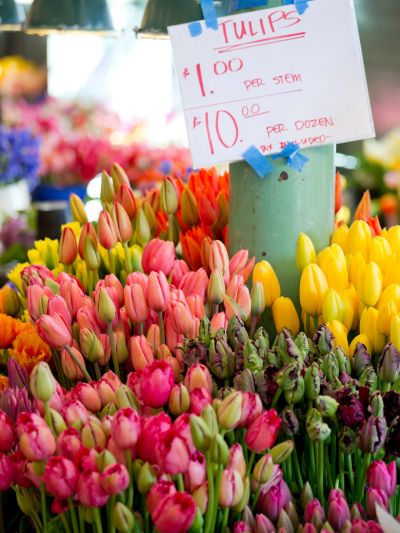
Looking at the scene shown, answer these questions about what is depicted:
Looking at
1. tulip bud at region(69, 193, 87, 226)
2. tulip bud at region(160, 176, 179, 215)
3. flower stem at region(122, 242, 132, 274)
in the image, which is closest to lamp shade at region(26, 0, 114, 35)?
tulip bud at region(69, 193, 87, 226)

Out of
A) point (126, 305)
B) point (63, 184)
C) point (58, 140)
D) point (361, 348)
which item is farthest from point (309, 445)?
point (58, 140)

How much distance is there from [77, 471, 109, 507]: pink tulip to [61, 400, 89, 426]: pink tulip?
96 mm

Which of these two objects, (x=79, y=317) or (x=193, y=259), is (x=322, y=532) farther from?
(x=193, y=259)

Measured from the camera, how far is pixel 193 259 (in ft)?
3.95

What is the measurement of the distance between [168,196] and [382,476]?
0.59 meters

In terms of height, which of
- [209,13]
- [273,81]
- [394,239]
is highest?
[209,13]

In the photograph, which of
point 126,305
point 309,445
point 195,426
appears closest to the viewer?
point 195,426

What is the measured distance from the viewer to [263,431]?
0.73 metres

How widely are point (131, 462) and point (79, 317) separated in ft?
0.96

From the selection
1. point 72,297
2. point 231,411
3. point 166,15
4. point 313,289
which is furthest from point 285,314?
point 166,15

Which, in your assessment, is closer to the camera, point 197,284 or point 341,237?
point 197,284

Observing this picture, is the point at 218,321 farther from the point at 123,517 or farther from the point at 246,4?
the point at 246,4

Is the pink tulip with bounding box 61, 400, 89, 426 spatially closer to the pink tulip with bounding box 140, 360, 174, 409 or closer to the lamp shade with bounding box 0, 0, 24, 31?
the pink tulip with bounding box 140, 360, 174, 409

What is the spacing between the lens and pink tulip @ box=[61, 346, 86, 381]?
944mm
